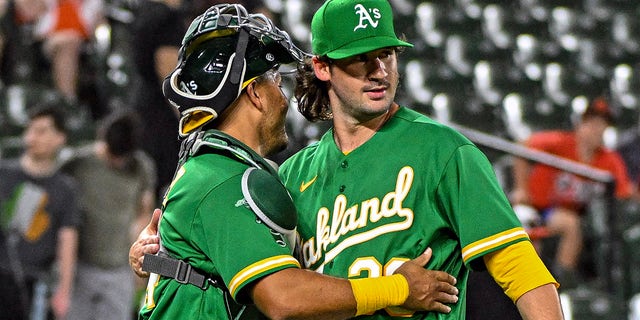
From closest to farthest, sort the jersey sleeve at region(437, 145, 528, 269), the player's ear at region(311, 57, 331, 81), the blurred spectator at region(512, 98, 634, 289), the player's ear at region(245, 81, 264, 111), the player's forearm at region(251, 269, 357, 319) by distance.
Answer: the player's forearm at region(251, 269, 357, 319) → the jersey sleeve at region(437, 145, 528, 269) → the player's ear at region(245, 81, 264, 111) → the player's ear at region(311, 57, 331, 81) → the blurred spectator at region(512, 98, 634, 289)

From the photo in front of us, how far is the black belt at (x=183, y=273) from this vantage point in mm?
3053

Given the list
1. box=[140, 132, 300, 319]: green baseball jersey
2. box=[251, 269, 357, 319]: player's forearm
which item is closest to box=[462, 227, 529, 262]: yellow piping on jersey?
box=[251, 269, 357, 319]: player's forearm

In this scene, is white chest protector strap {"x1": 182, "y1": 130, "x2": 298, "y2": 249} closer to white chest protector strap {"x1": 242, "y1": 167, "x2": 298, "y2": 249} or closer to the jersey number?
white chest protector strap {"x1": 242, "y1": 167, "x2": 298, "y2": 249}

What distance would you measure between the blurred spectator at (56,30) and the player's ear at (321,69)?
5562 mm

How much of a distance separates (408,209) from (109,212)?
4208 mm

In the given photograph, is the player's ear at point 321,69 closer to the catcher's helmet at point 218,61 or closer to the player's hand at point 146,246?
the catcher's helmet at point 218,61

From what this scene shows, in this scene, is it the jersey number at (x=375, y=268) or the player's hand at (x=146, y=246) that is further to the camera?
the player's hand at (x=146, y=246)

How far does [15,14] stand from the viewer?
8.80m

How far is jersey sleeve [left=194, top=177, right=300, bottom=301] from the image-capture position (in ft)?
9.61

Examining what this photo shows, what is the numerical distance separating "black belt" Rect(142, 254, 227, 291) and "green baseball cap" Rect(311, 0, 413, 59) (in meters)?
0.70

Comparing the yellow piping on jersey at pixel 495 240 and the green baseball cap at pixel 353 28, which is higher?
the green baseball cap at pixel 353 28

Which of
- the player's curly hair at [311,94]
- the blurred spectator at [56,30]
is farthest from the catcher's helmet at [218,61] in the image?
the blurred spectator at [56,30]

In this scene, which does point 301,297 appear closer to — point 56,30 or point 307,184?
point 307,184

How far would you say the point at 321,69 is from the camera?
3383 mm
